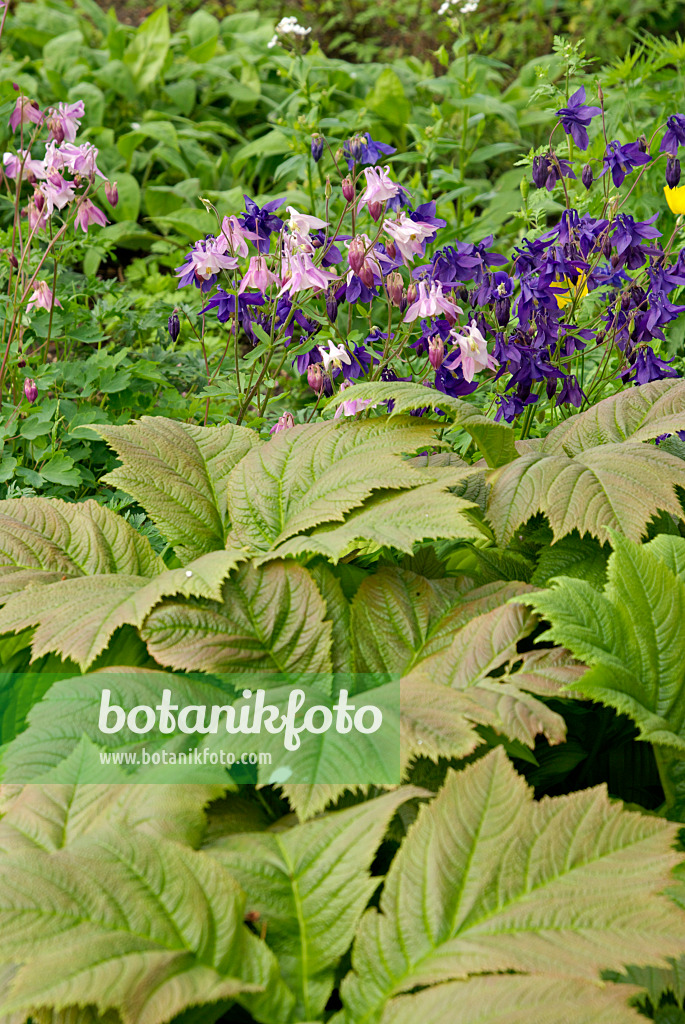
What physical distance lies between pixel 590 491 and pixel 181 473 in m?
0.57

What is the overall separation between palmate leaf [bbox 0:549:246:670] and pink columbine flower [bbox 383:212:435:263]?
3.11ft

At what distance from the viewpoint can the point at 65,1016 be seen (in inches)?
30.2

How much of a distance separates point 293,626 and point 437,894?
0.36 m

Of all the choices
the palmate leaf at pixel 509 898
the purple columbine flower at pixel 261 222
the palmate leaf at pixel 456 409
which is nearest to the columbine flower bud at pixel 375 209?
the purple columbine flower at pixel 261 222

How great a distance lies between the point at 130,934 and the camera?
0.73 metres

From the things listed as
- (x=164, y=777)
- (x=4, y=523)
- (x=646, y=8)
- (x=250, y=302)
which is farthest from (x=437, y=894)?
(x=646, y=8)

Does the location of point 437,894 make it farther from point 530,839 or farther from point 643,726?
point 643,726

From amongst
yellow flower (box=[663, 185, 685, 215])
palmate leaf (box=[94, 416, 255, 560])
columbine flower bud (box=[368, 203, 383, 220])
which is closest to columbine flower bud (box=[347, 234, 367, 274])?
columbine flower bud (box=[368, 203, 383, 220])

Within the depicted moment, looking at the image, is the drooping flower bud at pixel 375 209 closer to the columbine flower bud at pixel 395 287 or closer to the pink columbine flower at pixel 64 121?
the columbine flower bud at pixel 395 287

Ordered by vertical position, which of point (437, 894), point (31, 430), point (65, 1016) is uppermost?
point (437, 894)

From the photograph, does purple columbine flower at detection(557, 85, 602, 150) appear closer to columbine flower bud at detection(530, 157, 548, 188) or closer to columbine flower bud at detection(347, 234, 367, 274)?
columbine flower bud at detection(530, 157, 548, 188)

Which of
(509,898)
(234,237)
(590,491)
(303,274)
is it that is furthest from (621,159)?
(509,898)

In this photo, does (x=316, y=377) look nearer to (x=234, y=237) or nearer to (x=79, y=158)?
(x=234, y=237)

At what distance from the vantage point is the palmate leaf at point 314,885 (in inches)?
30.3
